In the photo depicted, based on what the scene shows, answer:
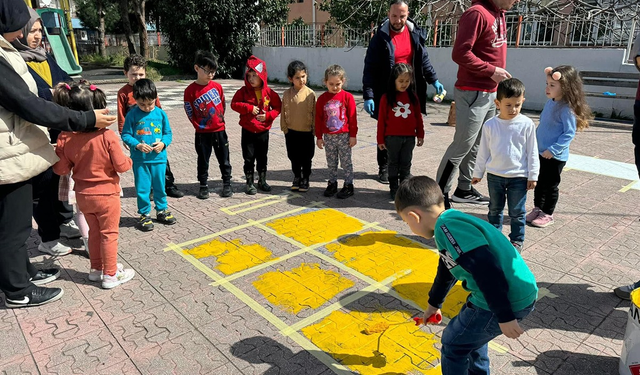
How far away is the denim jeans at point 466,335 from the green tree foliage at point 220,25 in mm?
20395

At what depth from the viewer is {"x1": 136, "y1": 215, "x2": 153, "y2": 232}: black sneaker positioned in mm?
4715

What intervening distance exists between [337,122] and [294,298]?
8.64 feet

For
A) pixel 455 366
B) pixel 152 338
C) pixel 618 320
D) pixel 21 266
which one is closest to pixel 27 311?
pixel 21 266

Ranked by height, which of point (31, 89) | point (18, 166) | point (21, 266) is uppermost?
point (31, 89)

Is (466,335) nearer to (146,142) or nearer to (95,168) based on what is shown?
(95,168)

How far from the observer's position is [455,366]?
2.25 meters

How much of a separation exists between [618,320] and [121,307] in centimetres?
351

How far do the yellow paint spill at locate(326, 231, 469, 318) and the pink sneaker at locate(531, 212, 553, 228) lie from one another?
4.43 ft

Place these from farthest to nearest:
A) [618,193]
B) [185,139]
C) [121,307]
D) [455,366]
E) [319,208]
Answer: [185,139] → [618,193] → [319,208] → [121,307] → [455,366]

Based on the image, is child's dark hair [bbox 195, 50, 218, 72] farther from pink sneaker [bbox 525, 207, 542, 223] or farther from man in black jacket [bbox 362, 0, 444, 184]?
pink sneaker [bbox 525, 207, 542, 223]

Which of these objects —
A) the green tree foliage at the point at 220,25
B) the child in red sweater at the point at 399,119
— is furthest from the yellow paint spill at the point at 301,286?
the green tree foliage at the point at 220,25

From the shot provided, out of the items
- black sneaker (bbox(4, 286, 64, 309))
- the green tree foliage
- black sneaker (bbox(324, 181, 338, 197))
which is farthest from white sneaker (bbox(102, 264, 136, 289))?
the green tree foliage

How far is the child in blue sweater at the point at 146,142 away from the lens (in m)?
4.61

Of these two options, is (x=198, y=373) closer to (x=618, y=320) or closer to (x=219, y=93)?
(x=618, y=320)
